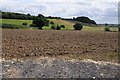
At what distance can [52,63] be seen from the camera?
1108cm

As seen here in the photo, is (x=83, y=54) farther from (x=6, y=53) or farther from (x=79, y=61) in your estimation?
(x=6, y=53)

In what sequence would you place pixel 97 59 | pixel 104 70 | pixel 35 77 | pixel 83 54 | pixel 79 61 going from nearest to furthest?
pixel 35 77 → pixel 104 70 → pixel 79 61 → pixel 97 59 → pixel 83 54

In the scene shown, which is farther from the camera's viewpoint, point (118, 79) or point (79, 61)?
point (79, 61)

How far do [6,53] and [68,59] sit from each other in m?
2.70

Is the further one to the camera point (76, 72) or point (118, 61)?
point (118, 61)

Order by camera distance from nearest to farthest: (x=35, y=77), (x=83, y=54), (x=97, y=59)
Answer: (x=35, y=77)
(x=97, y=59)
(x=83, y=54)

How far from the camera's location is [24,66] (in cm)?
1066

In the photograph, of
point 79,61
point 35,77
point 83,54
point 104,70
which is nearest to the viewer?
point 35,77

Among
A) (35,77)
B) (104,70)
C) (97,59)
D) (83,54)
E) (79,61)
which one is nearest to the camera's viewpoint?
(35,77)

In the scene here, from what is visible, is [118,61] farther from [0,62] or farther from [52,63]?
[0,62]

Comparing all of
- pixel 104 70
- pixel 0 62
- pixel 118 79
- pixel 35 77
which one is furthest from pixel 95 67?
pixel 0 62

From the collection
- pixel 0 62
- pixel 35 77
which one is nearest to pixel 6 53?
pixel 0 62

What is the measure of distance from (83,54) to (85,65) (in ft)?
8.43

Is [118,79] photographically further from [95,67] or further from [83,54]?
[83,54]
